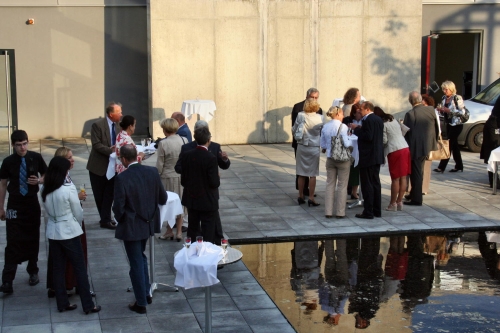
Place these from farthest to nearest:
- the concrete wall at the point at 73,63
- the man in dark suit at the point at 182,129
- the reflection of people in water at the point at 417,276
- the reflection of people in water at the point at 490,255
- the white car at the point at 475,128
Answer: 1. the concrete wall at the point at 73,63
2. the white car at the point at 475,128
3. the man in dark suit at the point at 182,129
4. the reflection of people in water at the point at 490,255
5. the reflection of people in water at the point at 417,276

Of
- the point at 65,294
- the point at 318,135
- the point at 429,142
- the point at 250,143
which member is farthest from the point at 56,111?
the point at 65,294

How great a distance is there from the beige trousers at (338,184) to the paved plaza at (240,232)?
20 centimetres

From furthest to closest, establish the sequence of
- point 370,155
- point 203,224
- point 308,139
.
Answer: point 308,139 → point 370,155 → point 203,224

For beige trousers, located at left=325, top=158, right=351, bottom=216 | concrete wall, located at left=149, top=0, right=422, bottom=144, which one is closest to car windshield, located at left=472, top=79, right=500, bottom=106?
concrete wall, located at left=149, top=0, right=422, bottom=144

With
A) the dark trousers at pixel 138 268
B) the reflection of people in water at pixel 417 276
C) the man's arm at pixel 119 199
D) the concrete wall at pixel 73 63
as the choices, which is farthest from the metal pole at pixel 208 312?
the concrete wall at pixel 73 63

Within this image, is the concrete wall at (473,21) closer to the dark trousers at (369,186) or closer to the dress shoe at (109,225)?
the dark trousers at (369,186)

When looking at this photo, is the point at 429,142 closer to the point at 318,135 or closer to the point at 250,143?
the point at 318,135

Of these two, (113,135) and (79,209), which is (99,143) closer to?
(113,135)

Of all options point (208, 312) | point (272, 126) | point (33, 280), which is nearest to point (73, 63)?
point (272, 126)

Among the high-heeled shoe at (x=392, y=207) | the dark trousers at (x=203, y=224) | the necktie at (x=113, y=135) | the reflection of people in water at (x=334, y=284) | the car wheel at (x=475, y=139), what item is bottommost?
the reflection of people in water at (x=334, y=284)

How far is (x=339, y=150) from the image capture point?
10.2 meters

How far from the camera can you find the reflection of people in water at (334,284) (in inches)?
285

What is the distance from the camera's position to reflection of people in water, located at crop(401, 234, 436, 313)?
7.52m

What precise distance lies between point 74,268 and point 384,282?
327cm
